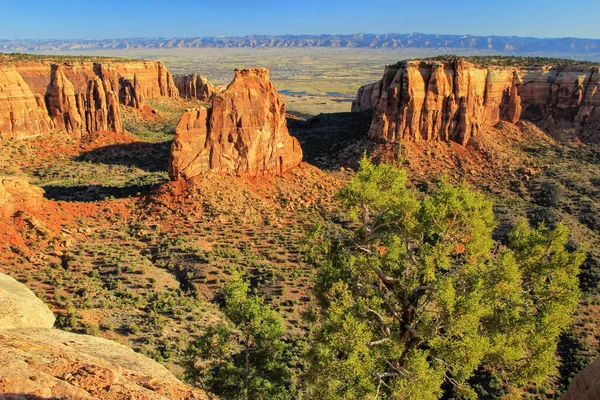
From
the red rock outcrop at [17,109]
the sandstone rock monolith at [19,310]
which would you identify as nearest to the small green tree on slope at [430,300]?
the sandstone rock monolith at [19,310]

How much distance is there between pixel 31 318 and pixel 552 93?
239 feet

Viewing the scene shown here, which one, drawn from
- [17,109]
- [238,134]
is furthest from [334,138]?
[17,109]

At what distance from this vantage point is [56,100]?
71125 mm

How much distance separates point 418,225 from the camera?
17.5 m

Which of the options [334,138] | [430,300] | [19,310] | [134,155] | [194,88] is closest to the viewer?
[430,300]

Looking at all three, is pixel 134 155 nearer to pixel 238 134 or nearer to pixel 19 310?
pixel 238 134

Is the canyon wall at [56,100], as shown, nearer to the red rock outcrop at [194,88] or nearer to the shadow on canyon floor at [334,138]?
the red rock outcrop at [194,88]

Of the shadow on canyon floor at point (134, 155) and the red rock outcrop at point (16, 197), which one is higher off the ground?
the red rock outcrop at point (16, 197)

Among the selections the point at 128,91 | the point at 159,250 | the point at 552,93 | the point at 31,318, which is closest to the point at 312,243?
the point at 31,318

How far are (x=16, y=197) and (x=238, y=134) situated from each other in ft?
65.9

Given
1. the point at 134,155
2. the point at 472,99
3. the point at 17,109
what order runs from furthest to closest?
1. the point at 134,155
2. the point at 17,109
3. the point at 472,99

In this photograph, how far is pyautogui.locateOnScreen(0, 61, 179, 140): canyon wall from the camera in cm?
6575

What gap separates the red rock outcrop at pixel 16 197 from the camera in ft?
115

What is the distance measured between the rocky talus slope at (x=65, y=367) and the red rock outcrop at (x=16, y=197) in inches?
697
